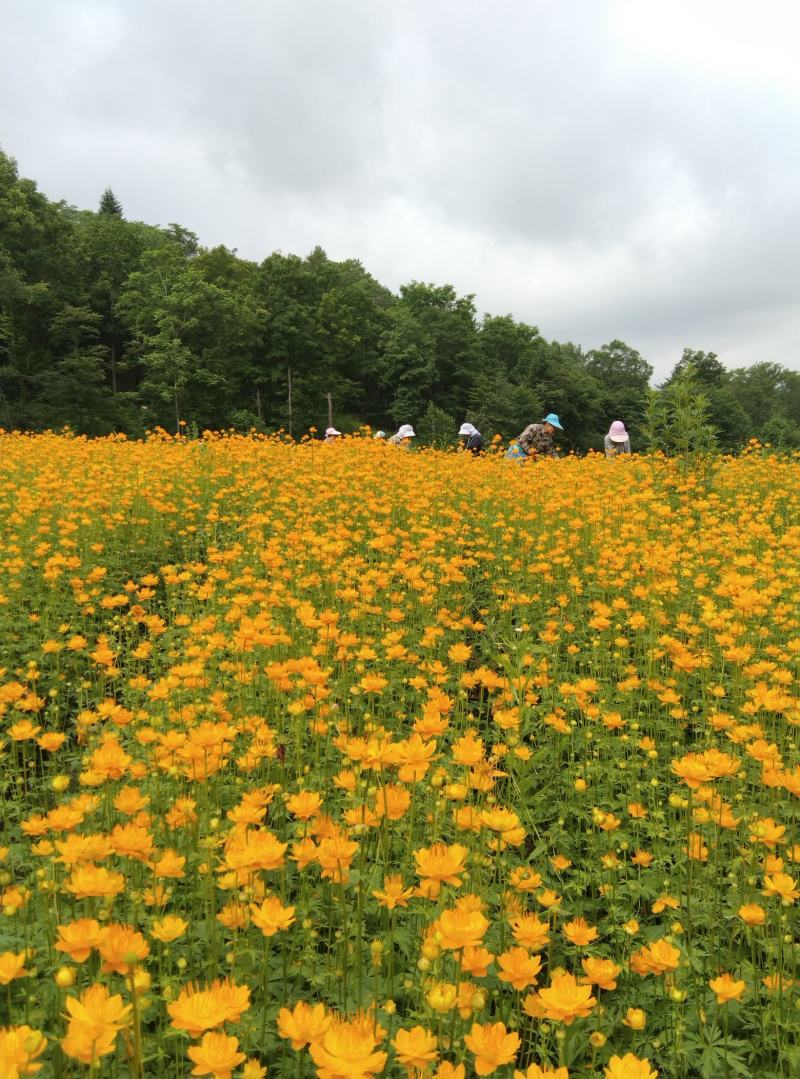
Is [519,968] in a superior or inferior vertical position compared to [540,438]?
inferior

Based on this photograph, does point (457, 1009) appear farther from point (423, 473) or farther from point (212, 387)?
point (212, 387)

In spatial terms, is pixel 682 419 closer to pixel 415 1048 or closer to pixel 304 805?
pixel 304 805

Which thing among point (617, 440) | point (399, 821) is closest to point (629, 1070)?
point (399, 821)

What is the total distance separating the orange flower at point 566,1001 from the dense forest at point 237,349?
12.0 metres

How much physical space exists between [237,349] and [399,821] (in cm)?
3013

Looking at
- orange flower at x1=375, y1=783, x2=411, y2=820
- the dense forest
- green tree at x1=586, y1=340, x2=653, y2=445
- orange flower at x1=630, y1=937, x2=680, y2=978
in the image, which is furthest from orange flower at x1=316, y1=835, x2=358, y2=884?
green tree at x1=586, y1=340, x2=653, y2=445

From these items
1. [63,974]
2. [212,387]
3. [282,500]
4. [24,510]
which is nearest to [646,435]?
[282,500]

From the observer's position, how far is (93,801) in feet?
4.85

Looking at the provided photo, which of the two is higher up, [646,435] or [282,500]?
[646,435]

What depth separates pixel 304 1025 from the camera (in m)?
0.99

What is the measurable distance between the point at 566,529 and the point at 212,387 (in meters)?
25.2

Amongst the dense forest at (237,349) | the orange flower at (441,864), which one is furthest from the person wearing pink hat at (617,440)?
the orange flower at (441,864)

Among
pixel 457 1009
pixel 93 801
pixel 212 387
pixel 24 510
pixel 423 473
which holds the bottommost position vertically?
pixel 457 1009

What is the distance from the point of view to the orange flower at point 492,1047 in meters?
0.98
